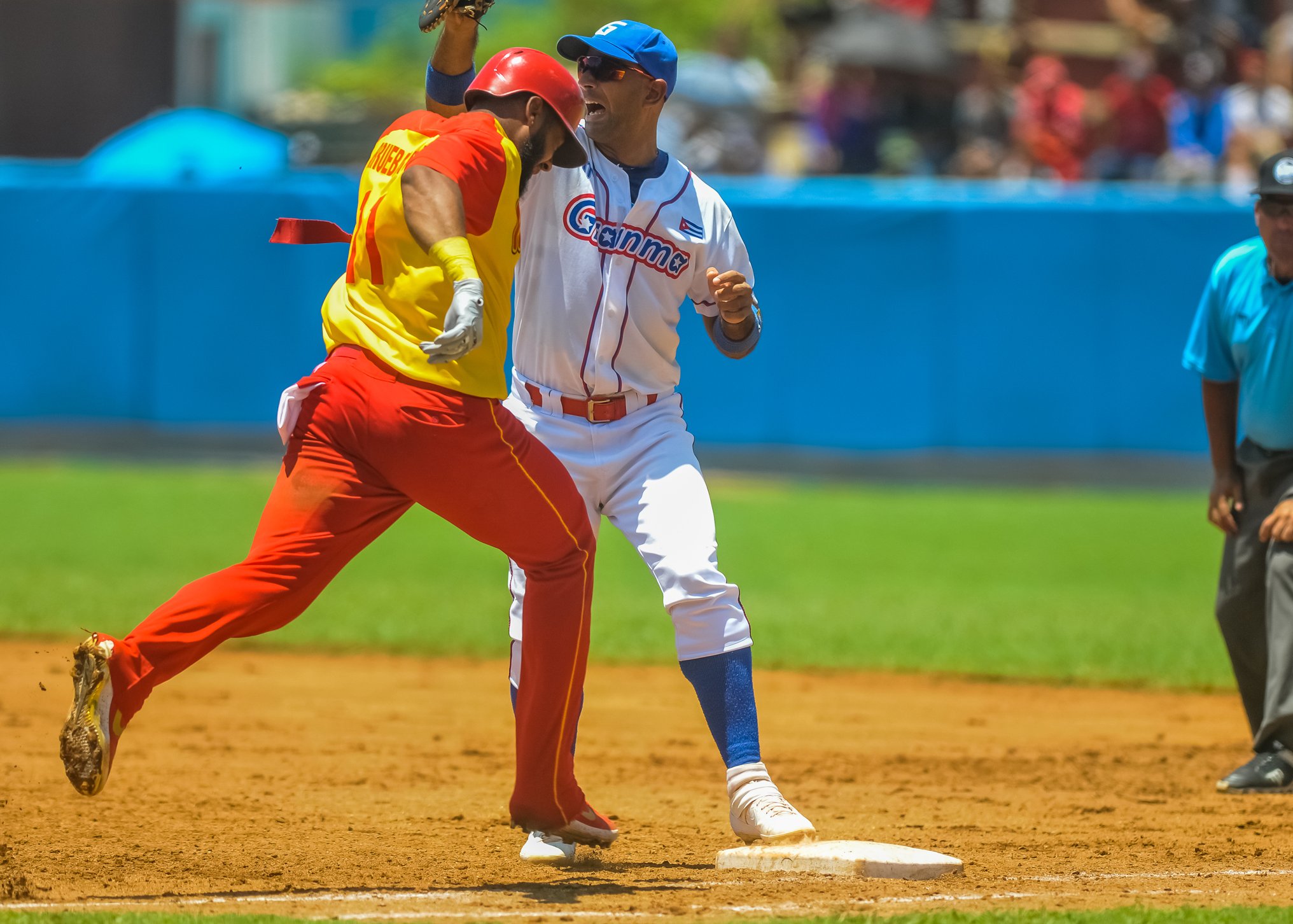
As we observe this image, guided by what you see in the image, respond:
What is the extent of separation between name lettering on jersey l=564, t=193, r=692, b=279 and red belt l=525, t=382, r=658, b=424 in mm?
405

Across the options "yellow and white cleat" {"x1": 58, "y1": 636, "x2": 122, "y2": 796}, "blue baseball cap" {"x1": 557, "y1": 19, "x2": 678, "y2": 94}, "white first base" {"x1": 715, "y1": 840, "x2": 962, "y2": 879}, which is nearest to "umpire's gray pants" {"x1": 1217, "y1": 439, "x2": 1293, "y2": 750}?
"white first base" {"x1": 715, "y1": 840, "x2": 962, "y2": 879}

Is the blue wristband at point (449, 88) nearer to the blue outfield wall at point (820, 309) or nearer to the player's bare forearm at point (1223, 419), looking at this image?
the player's bare forearm at point (1223, 419)

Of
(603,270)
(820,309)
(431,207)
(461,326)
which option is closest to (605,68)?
(603,270)

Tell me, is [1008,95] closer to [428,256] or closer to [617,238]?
[617,238]

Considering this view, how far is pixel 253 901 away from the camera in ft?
13.4

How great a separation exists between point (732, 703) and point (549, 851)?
0.68m

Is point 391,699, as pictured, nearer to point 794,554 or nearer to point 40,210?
point 794,554

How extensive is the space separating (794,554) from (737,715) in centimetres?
679

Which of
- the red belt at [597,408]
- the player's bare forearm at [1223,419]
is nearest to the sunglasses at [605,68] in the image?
the red belt at [597,408]

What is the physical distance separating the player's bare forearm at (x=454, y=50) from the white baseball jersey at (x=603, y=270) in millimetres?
331

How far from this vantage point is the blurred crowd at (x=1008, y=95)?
16.0m

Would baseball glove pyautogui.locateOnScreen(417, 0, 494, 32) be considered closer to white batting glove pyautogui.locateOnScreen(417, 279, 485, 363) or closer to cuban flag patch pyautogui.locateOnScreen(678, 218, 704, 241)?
cuban flag patch pyautogui.locateOnScreen(678, 218, 704, 241)

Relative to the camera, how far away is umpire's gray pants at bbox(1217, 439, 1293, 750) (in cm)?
578

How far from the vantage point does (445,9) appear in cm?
457
